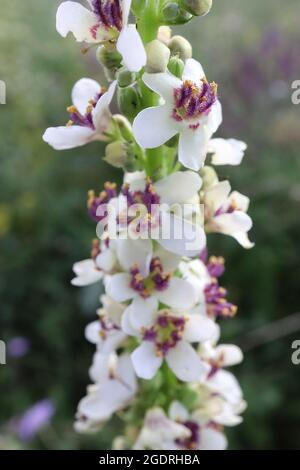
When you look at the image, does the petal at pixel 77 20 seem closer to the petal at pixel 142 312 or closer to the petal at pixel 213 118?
the petal at pixel 213 118

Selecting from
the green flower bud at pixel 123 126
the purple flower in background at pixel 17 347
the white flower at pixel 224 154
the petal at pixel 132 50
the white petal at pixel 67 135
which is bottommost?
the petal at pixel 132 50

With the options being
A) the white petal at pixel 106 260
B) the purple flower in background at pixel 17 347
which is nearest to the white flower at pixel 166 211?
the white petal at pixel 106 260

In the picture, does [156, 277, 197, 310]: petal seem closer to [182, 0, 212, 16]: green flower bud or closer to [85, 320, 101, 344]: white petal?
[85, 320, 101, 344]: white petal

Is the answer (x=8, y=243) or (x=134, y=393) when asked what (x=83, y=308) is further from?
(x=134, y=393)

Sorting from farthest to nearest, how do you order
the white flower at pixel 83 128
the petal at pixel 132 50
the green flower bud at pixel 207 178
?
the green flower bud at pixel 207 178 → the white flower at pixel 83 128 → the petal at pixel 132 50

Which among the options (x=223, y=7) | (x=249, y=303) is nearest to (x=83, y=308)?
(x=249, y=303)
